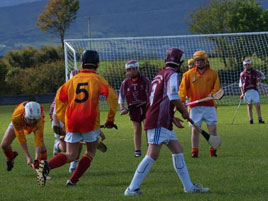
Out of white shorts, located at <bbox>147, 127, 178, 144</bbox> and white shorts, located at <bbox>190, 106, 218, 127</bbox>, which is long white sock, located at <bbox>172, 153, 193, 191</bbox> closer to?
white shorts, located at <bbox>147, 127, 178, 144</bbox>

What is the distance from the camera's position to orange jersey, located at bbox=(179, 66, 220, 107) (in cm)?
1291

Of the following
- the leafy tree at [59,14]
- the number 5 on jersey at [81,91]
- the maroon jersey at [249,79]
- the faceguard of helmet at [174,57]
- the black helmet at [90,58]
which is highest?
the leafy tree at [59,14]

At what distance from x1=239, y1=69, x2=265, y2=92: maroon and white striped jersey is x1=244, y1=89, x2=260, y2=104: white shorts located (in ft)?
0.39

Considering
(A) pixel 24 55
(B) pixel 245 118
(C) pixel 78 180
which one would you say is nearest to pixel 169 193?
(C) pixel 78 180

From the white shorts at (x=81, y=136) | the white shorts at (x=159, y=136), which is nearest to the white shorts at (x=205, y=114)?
the white shorts at (x=81, y=136)

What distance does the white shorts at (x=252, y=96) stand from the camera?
22266 mm

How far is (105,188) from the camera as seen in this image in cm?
982

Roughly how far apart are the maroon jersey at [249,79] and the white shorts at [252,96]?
0.39 feet

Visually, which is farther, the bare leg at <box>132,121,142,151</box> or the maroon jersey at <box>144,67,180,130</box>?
the bare leg at <box>132,121,142,151</box>

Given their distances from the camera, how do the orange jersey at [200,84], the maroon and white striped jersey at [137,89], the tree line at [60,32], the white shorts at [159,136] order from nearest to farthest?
1. the white shorts at [159,136]
2. the orange jersey at [200,84]
3. the maroon and white striped jersey at [137,89]
4. the tree line at [60,32]

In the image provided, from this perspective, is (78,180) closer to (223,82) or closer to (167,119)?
(167,119)

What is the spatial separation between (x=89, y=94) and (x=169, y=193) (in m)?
1.64

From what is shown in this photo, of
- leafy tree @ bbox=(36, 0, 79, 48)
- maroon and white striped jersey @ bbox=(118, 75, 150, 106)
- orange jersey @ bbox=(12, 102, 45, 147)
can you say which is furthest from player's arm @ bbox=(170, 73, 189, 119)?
leafy tree @ bbox=(36, 0, 79, 48)

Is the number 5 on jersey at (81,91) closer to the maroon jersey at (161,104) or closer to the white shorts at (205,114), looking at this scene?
the maroon jersey at (161,104)
